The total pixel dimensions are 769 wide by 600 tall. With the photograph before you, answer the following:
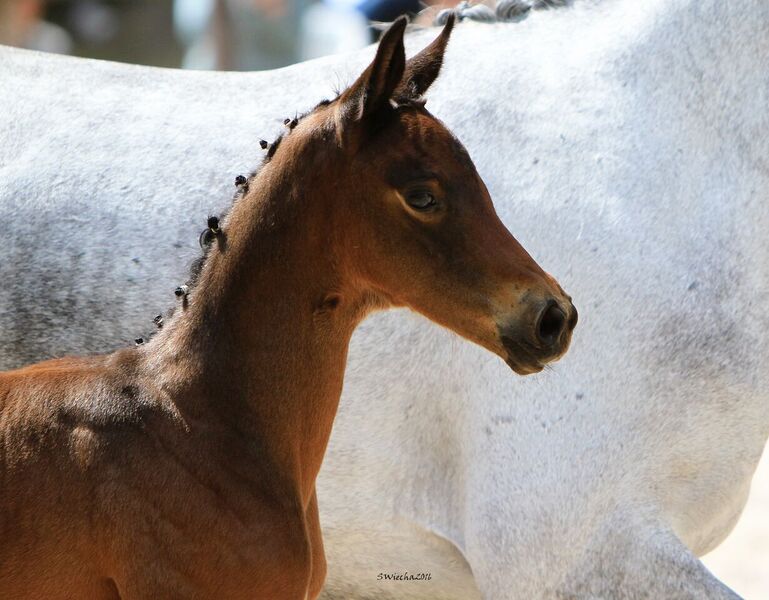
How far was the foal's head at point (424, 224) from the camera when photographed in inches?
88.8

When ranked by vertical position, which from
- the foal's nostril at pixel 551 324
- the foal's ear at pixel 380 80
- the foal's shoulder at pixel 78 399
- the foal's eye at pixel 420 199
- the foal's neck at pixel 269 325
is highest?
the foal's ear at pixel 380 80

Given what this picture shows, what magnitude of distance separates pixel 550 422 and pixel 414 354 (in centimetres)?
40

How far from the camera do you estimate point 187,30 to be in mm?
9312

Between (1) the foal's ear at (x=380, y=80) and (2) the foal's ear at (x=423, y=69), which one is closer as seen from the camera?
(1) the foal's ear at (x=380, y=80)

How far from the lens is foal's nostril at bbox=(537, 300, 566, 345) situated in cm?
224

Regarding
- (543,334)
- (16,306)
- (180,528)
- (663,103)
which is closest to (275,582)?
(180,528)

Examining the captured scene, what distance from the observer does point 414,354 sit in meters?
3.20

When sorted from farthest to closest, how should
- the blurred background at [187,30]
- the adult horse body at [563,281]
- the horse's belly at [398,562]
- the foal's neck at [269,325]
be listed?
the blurred background at [187,30]
the horse's belly at [398,562]
the adult horse body at [563,281]
the foal's neck at [269,325]

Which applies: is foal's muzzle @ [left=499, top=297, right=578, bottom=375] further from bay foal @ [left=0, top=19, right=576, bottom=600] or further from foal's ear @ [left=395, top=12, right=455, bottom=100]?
foal's ear @ [left=395, top=12, right=455, bottom=100]

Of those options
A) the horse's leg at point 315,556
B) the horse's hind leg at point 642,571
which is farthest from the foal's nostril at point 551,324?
the horse's hind leg at point 642,571

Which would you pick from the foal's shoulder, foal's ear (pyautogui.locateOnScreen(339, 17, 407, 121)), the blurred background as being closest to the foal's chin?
foal's ear (pyautogui.locateOnScreen(339, 17, 407, 121))

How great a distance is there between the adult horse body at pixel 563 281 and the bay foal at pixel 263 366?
73cm

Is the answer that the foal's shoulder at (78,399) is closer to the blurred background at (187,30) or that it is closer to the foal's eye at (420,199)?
the foal's eye at (420,199)

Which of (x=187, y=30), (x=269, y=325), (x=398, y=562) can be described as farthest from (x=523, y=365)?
(x=187, y=30)
